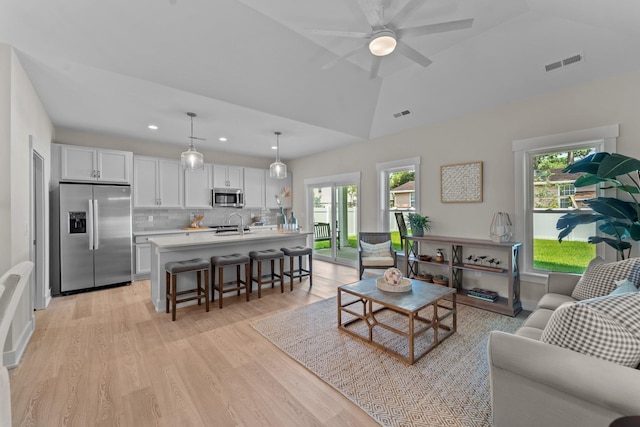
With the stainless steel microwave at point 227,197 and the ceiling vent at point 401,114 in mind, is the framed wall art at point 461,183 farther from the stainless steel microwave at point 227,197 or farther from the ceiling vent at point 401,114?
the stainless steel microwave at point 227,197

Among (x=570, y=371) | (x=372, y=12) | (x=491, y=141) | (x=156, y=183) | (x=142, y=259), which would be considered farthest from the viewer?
(x=156, y=183)

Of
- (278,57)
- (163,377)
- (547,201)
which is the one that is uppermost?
(278,57)

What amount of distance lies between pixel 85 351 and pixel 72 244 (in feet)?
8.10

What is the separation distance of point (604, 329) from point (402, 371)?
1426 millimetres

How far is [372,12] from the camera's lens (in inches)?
82.8

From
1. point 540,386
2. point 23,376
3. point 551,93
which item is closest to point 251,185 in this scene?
point 23,376

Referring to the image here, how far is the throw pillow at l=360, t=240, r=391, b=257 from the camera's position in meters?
4.84

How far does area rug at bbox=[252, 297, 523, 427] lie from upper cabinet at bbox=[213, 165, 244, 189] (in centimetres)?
397

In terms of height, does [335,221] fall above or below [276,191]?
below

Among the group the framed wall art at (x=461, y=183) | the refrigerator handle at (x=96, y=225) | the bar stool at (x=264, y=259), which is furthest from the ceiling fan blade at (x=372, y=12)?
the refrigerator handle at (x=96, y=225)

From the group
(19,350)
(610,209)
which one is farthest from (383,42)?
(19,350)

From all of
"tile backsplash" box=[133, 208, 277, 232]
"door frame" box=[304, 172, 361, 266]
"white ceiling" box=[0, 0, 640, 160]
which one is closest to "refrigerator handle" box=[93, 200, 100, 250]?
"tile backsplash" box=[133, 208, 277, 232]

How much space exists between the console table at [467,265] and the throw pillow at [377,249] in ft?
1.34

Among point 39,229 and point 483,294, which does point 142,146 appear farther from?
point 483,294
